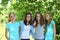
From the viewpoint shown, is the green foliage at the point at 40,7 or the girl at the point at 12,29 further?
the green foliage at the point at 40,7

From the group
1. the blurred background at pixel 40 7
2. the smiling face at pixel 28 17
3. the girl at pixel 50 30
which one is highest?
the blurred background at pixel 40 7

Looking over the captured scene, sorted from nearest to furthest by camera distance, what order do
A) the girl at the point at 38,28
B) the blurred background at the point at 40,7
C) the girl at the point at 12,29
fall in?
the girl at the point at 12,29 < the girl at the point at 38,28 < the blurred background at the point at 40,7

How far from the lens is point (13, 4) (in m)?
17.2

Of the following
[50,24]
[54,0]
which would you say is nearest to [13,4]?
[54,0]

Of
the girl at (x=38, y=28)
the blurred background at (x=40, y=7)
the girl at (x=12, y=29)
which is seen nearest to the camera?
the girl at (x=12, y=29)

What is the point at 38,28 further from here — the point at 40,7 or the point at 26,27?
the point at 40,7

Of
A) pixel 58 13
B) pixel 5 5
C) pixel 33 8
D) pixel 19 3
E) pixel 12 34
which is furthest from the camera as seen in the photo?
pixel 5 5

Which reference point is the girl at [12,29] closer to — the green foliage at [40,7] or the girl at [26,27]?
the girl at [26,27]

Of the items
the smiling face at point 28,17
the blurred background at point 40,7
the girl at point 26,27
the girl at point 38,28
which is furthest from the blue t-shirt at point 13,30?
the blurred background at point 40,7

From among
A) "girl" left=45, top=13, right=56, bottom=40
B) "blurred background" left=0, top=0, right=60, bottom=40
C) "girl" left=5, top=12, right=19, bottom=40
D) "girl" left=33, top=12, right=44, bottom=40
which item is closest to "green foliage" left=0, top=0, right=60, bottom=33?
"blurred background" left=0, top=0, right=60, bottom=40

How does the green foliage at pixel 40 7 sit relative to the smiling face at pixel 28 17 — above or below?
above

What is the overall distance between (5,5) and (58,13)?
8285mm

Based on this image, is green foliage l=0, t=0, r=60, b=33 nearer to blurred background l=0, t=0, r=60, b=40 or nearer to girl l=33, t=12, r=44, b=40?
blurred background l=0, t=0, r=60, b=40

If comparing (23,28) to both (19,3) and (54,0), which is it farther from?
(19,3)
